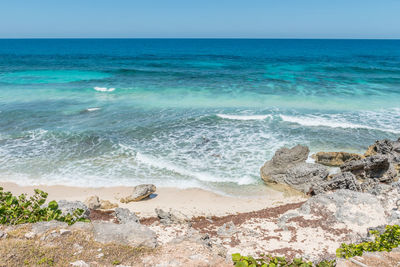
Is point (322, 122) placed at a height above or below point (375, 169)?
above

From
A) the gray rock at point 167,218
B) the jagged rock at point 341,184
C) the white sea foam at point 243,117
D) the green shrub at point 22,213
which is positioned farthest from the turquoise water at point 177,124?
the green shrub at point 22,213

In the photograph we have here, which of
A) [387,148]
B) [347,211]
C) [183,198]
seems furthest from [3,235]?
[387,148]

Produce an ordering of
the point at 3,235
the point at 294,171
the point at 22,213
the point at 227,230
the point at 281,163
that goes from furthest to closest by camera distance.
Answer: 1. the point at 281,163
2. the point at 294,171
3. the point at 227,230
4. the point at 22,213
5. the point at 3,235

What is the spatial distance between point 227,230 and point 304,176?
6.67m

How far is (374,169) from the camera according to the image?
14.8m

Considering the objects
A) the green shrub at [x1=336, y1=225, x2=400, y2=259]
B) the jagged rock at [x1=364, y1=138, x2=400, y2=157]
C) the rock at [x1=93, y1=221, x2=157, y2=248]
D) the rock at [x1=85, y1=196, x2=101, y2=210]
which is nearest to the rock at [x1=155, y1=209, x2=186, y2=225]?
the rock at [x1=85, y1=196, x2=101, y2=210]

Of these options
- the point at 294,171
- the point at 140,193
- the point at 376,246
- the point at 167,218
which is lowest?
the point at 140,193

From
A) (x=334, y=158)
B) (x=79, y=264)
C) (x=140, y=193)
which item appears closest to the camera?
(x=79, y=264)

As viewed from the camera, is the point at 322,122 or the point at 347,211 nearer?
the point at 347,211

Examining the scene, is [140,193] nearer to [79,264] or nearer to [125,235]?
[125,235]

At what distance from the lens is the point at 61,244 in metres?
6.82

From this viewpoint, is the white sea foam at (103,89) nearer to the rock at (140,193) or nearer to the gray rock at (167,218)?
the rock at (140,193)

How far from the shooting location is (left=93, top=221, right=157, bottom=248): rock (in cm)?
Answer: 703

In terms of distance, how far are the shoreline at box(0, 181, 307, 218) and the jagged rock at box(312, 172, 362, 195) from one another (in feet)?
2.88
